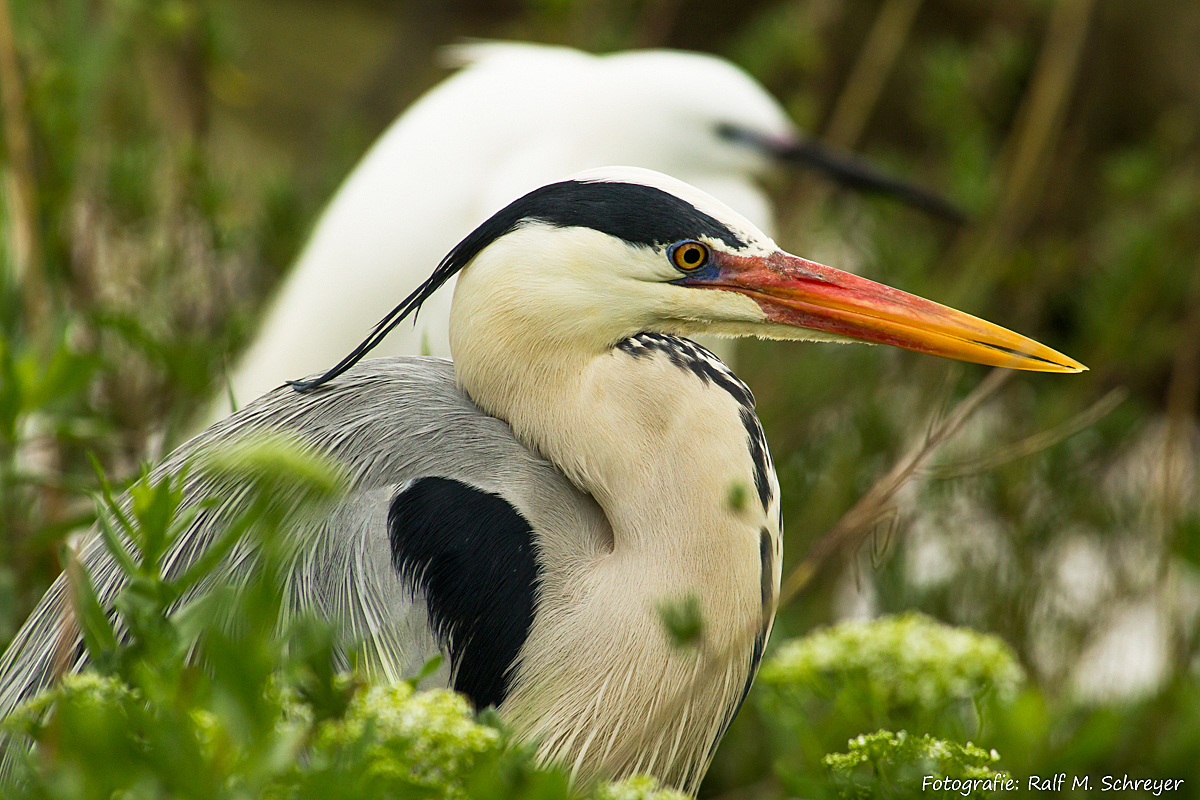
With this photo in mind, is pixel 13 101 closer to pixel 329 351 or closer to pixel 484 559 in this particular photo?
pixel 329 351

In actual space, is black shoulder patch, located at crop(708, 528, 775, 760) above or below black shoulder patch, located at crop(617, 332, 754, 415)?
below

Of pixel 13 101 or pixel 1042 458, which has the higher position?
pixel 13 101

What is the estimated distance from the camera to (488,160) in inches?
92.4

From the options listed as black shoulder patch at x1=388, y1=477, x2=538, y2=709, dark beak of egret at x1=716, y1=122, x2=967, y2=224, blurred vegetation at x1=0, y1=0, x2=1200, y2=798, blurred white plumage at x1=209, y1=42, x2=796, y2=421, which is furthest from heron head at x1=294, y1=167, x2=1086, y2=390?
dark beak of egret at x1=716, y1=122, x2=967, y2=224

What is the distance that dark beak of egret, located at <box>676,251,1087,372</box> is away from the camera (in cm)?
133

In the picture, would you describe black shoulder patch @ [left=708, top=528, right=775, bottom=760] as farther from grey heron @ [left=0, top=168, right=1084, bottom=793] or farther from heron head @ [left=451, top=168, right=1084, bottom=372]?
heron head @ [left=451, top=168, right=1084, bottom=372]

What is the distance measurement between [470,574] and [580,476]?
0.60 feet

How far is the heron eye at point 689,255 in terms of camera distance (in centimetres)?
131

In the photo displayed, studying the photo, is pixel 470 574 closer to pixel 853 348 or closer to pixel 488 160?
pixel 488 160

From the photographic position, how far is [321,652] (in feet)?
2.31

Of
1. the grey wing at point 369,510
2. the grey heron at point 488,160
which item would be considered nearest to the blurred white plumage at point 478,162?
the grey heron at point 488,160

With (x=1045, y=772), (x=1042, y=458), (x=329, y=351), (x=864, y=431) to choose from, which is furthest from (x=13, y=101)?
(x=1042, y=458)

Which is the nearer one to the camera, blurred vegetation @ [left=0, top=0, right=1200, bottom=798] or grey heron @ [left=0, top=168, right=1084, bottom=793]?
grey heron @ [left=0, top=168, right=1084, bottom=793]

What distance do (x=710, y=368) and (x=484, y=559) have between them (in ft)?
1.21
